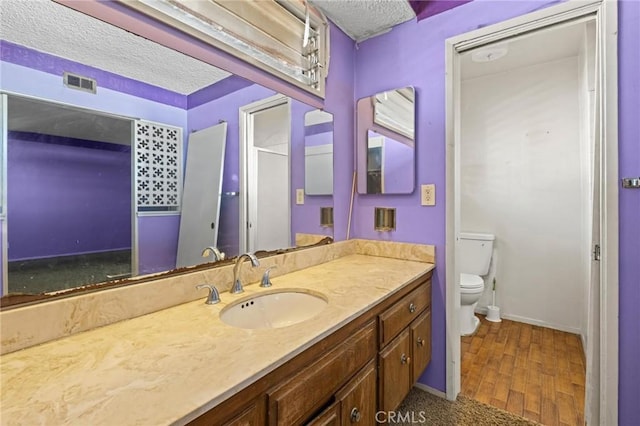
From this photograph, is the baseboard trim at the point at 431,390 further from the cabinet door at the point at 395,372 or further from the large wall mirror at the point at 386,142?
the large wall mirror at the point at 386,142

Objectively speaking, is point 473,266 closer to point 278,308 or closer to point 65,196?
point 278,308

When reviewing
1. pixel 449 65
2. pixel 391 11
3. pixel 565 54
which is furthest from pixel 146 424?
pixel 565 54

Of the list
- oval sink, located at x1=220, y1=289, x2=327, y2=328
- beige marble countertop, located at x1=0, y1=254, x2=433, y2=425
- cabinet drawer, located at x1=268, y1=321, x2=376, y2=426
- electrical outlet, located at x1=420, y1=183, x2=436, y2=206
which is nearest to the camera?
beige marble countertop, located at x1=0, y1=254, x2=433, y2=425

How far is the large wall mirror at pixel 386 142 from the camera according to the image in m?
1.81

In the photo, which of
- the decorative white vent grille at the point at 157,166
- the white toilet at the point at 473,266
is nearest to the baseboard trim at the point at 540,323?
the white toilet at the point at 473,266

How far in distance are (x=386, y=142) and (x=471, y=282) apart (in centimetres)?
148

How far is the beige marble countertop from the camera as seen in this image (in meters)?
0.52

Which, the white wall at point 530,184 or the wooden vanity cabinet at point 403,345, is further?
the white wall at point 530,184

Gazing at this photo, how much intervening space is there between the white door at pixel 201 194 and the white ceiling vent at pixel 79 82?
1.17ft

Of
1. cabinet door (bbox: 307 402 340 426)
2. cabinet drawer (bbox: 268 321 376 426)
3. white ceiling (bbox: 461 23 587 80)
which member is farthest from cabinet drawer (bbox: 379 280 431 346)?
white ceiling (bbox: 461 23 587 80)

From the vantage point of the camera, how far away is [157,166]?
3.63ft

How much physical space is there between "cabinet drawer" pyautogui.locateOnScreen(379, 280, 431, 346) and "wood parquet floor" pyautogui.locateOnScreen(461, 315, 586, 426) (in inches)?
26.6

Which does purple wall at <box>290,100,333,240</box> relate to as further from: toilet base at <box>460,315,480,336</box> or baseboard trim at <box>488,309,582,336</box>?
baseboard trim at <box>488,309,582,336</box>

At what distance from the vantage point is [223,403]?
0.60m
